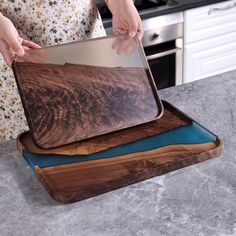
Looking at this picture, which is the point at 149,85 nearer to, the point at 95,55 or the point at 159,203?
the point at 95,55

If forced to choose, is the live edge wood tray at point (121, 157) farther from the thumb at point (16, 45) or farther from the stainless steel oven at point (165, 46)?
the stainless steel oven at point (165, 46)

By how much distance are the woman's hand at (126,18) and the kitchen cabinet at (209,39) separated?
80 centimetres

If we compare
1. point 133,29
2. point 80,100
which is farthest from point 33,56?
point 133,29

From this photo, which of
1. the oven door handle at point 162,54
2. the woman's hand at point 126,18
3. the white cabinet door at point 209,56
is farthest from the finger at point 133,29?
the white cabinet door at point 209,56

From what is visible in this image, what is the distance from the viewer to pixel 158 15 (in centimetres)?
187

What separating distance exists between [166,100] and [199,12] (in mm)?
1014

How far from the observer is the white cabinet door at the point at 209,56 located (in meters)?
2.08

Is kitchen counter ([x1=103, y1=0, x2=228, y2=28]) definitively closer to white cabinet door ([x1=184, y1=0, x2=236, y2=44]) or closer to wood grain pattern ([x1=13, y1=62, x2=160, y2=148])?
white cabinet door ([x1=184, y1=0, x2=236, y2=44])

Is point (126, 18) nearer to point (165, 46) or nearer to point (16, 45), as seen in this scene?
point (16, 45)

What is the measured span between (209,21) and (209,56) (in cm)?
17

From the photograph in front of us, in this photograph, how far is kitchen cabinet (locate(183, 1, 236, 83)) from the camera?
2008 millimetres

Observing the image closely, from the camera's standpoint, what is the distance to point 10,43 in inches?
39.9

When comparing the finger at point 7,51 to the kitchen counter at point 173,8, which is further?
the kitchen counter at point 173,8

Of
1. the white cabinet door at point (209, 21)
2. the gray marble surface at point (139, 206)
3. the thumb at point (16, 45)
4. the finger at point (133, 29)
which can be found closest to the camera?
the gray marble surface at point (139, 206)
